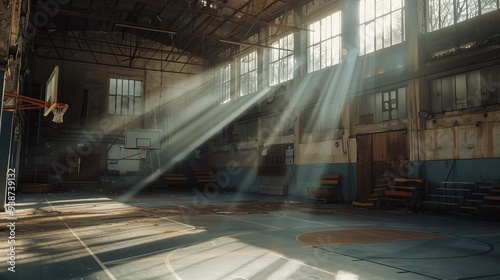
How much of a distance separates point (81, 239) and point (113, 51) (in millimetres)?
23583

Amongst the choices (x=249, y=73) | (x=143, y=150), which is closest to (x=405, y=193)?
(x=249, y=73)

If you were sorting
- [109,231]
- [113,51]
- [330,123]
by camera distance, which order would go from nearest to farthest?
[109,231]
[330,123]
[113,51]

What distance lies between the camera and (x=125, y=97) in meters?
29.5

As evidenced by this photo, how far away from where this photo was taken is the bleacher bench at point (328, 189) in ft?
57.9

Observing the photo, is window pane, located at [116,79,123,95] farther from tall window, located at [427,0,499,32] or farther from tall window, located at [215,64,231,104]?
tall window, located at [427,0,499,32]

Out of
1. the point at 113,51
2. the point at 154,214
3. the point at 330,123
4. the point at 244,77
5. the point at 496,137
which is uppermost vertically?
the point at 113,51

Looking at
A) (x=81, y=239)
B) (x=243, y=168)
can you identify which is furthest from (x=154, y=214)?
(x=243, y=168)

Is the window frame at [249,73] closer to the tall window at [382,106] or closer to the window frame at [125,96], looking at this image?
the window frame at [125,96]

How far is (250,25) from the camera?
25.3 metres

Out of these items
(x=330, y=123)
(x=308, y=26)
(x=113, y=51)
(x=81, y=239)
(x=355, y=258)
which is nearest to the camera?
(x=355, y=258)

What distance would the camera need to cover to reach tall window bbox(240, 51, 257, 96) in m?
25.6

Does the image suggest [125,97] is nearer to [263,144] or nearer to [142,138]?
[142,138]

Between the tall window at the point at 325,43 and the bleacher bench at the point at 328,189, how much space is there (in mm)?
5435

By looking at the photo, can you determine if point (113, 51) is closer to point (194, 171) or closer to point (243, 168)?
point (194, 171)
